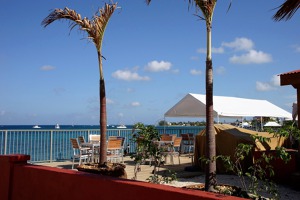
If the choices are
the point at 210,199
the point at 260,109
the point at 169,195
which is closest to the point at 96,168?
the point at 169,195

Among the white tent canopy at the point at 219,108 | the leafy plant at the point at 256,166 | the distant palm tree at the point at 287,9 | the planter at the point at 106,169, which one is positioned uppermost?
the distant palm tree at the point at 287,9

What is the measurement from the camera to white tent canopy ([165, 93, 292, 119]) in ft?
38.3

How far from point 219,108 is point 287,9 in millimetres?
7633

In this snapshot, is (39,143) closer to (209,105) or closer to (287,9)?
(209,105)

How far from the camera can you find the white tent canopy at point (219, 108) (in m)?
11.7

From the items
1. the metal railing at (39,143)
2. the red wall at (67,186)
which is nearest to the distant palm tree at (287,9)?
the red wall at (67,186)

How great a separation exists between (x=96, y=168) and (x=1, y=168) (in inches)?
58.7

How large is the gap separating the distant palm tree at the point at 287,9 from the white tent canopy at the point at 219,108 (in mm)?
7087

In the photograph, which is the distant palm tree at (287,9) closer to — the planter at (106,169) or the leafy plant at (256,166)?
the leafy plant at (256,166)

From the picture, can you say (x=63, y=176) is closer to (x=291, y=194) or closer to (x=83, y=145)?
(x=291, y=194)

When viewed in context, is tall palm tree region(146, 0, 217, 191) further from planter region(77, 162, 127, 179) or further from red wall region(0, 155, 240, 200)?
planter region(77, 162, 127, 179)

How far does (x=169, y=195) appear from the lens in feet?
9.39

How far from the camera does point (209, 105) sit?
4.52m

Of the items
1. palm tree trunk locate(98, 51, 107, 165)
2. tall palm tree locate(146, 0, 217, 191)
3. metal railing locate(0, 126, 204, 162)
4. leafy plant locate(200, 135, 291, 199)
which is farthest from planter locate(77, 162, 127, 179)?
metal railing locate(0, 126, 204, 162)
